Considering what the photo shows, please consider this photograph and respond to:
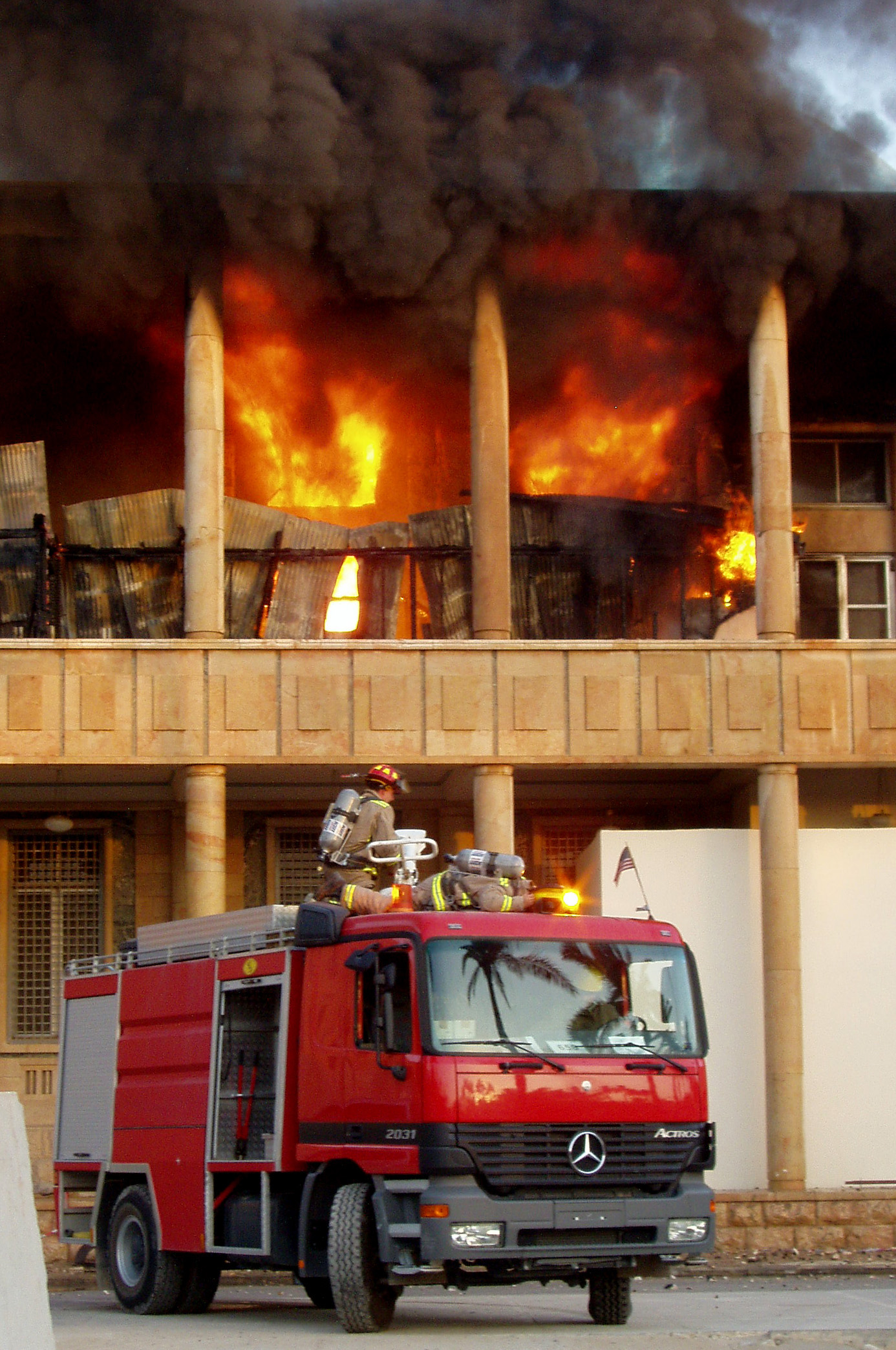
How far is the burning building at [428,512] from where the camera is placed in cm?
2016

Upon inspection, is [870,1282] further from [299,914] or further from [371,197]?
[371,197]

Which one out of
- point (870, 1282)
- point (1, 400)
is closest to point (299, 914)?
point (870, 1282)

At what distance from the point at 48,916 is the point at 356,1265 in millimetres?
13845

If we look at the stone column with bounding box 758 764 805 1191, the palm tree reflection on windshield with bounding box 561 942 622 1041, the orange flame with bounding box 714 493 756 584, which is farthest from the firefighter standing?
the orange flame with bounding box 714 493 756 584

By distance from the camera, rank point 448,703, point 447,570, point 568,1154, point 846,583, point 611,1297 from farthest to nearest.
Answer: point 846,583
point 447,570
point 448,703
point 611,1297
point 568,1154

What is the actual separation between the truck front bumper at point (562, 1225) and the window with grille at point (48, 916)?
13877mm

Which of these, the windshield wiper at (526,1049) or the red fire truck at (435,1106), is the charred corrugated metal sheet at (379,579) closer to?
the red fire truck at (435,1106)

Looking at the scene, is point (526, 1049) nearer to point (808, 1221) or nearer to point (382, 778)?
point (382, 778)

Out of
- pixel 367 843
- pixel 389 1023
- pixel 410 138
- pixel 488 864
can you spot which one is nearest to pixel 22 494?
pixel 410 138

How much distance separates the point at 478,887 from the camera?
38.4 ft

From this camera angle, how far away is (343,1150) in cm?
1092

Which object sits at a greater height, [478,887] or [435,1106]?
[478,887]

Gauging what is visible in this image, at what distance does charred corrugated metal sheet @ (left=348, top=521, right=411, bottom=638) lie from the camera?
71.6 feet

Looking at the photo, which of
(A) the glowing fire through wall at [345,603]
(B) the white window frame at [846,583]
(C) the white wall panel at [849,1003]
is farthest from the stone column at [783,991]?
(A) the glowing fire through wall at [345,603]
